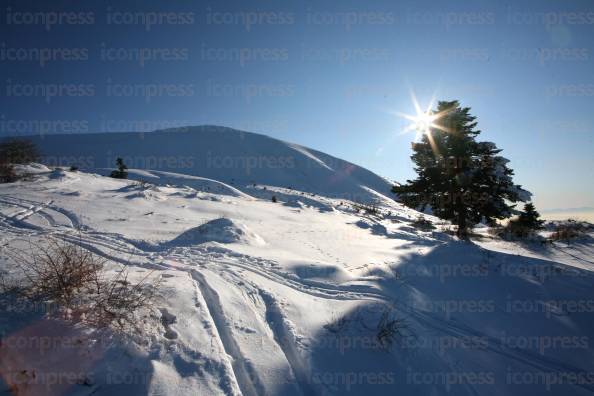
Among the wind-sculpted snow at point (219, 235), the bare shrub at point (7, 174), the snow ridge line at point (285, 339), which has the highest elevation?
the bare shrub at point (7, 174)

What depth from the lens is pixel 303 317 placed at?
11.2ft

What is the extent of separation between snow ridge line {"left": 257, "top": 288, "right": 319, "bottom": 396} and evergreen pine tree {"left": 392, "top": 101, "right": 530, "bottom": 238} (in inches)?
419

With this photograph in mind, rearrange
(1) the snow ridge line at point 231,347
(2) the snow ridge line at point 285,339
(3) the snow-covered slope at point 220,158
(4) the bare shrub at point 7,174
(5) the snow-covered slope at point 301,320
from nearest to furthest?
(5) the snow-covered slope at point 301,320 → (1) the snow ridge line at point 231,347 → (2) the snow ridge line at point 285,339 → (4) the bare shrub at point 7,174 → (3) the snow-covered slope at point 220,158

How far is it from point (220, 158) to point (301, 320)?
41.9 metres

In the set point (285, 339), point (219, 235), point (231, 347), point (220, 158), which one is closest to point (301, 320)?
point (285, 339)

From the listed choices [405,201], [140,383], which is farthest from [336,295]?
[405,201]

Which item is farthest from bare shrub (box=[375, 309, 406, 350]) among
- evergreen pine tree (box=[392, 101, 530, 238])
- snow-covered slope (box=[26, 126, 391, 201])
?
snow-covered slope (box=[26, 126, 391, 201])

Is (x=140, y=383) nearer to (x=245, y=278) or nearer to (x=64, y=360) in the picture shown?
(x=64, y=360)

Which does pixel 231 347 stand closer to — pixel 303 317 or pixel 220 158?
pixel 303 317

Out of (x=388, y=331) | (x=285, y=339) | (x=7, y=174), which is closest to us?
(x=285, y=339)

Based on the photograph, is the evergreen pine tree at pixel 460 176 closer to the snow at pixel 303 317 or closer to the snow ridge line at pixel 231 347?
the snow at pixel 303 317

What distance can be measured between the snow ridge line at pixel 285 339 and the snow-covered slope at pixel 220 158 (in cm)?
3063

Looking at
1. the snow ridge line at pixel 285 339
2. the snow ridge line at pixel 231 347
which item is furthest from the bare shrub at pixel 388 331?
the snow ridge line at pixel 231 347

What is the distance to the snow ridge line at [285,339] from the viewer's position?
8.27 feet
